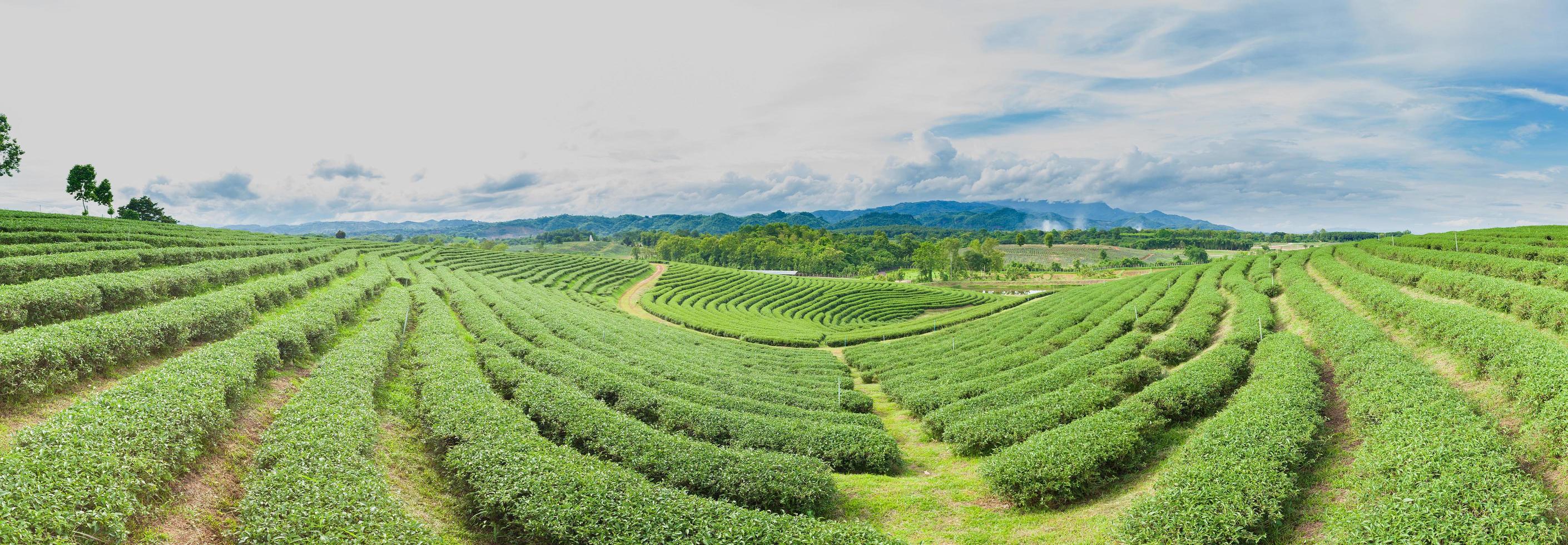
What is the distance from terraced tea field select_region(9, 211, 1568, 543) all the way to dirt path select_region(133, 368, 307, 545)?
0.06 metres

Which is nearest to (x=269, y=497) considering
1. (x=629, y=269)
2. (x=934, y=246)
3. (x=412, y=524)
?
(x=412, y=524)

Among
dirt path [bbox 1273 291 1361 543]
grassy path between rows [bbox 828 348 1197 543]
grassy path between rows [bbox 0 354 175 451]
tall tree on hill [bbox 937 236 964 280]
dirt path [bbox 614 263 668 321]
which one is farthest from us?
tall tree on hill [bbox 937 236 964 280]

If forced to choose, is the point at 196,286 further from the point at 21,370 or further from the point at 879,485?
the point at 879,485

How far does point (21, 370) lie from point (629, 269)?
80995 mm

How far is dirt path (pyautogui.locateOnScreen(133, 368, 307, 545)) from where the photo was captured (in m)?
9.20

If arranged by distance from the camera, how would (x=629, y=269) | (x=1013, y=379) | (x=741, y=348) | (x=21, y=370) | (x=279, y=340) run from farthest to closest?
(x=629, y=269)
(x=741, y=348)
(x=1013, y=379)
(x=279, y=340)
(x=21, y=370)

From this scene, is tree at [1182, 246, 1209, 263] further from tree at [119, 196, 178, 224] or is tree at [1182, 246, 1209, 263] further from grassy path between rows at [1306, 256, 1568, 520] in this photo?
tree at [119, 196, 178, 224]

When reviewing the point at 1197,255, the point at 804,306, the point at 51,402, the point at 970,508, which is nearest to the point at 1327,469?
the point at 970,508

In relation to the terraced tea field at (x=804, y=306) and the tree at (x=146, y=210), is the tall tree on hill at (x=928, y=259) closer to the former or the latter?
the terraced tea field at (x=804, y=306)

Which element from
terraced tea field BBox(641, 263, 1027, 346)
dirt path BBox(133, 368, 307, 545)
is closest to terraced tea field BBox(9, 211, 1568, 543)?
dirt path BBox(133, 368, 307, 545)

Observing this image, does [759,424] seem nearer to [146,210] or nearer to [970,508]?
[970,508]

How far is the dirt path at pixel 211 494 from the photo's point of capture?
30.2 feet

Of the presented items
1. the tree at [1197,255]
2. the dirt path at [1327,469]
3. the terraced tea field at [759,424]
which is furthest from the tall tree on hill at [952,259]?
the dirt path at [1327,469]

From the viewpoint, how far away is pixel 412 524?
29.6ft
